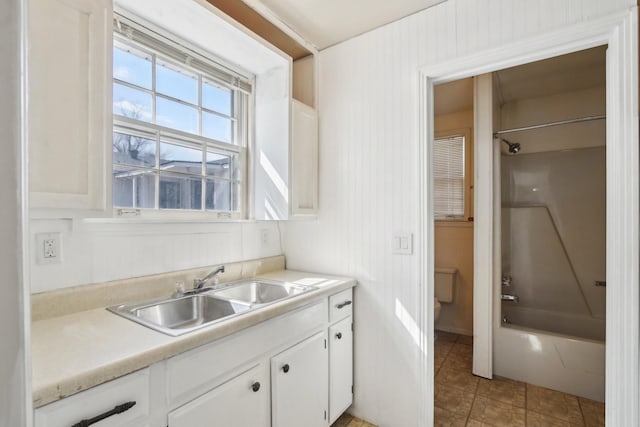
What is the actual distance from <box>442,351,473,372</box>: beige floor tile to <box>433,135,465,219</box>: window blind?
1.39 meters

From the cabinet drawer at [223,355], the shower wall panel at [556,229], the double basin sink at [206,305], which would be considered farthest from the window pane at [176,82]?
the shower wall panel at [556,229]

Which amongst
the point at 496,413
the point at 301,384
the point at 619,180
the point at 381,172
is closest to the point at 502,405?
the point at 496,413

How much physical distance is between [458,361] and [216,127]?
8.85ft

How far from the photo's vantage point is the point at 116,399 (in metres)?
0.86

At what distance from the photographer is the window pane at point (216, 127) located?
1900mm

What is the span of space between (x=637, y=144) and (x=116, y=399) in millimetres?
2072

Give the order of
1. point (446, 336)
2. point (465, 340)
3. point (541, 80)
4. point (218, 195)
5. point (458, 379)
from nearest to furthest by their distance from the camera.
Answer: point (218, 195) → point (458, 379) → point (541, 80) → point (465, 340) → point (446, 336)

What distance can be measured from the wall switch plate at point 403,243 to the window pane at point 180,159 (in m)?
1.22

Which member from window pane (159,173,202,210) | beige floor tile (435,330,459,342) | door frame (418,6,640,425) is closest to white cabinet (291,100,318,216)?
window pane (159,173,202,210)

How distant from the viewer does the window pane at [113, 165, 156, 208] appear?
1474 mm

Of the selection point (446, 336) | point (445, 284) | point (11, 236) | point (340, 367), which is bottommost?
point (446, 336)

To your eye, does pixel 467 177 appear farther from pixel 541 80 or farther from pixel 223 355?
pixel 223 355

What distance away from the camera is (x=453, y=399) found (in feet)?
7.04

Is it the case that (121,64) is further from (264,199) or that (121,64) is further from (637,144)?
(637,144)
